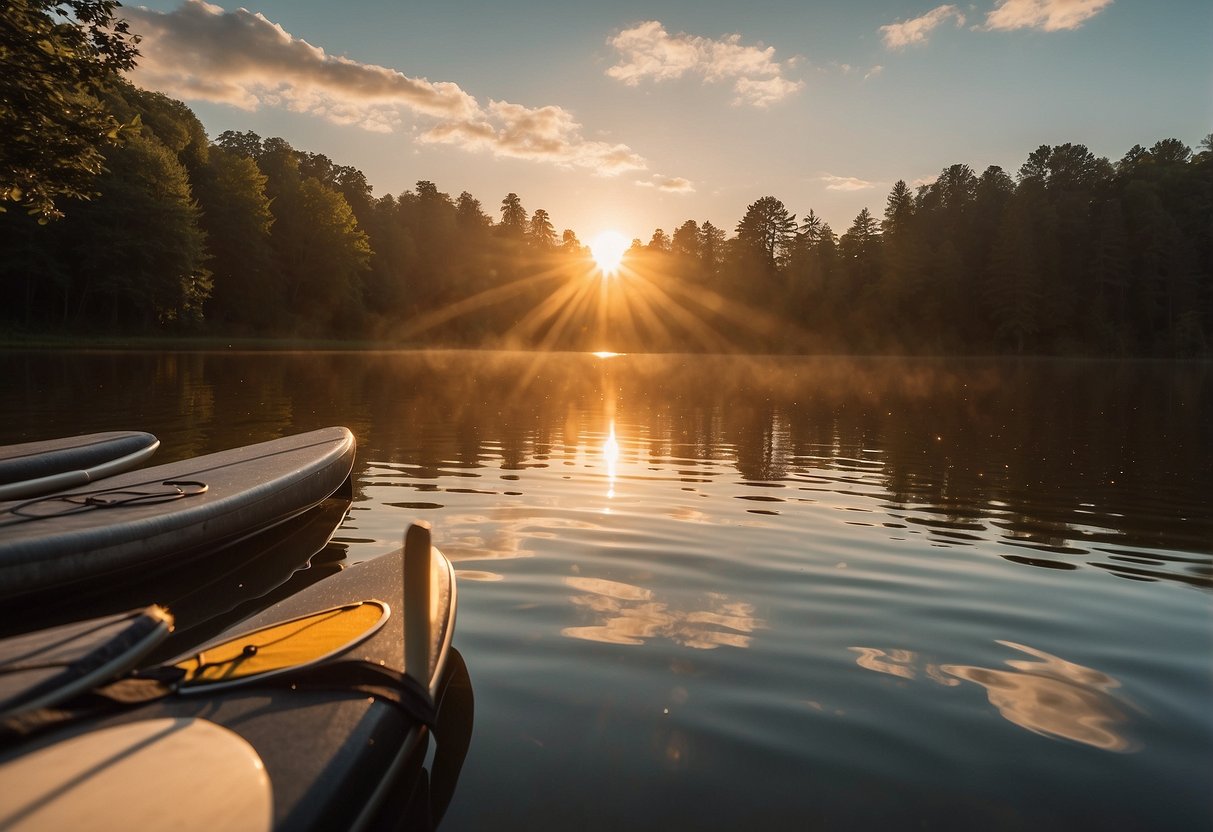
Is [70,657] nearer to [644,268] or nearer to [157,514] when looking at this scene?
[157,514]

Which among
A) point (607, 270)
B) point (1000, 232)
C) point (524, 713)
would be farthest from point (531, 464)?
point (607, 270)

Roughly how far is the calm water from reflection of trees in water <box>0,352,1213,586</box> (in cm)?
11

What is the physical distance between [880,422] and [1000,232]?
2744 inches

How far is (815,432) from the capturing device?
56.0 ft

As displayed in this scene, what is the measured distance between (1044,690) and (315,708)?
4.09m

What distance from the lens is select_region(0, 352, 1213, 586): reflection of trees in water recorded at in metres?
9.39

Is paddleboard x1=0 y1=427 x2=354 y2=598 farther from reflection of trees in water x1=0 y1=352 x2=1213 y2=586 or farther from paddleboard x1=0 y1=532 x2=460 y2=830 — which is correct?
reflection of trees in water x1=0 y1=352 x2=1213 y2=586

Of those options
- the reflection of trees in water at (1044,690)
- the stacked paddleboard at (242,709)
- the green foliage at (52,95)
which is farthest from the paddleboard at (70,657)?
the green foliage at (52,95)

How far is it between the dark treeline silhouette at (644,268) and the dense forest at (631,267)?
0.66 ft

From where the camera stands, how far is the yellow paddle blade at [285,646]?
3.28 m

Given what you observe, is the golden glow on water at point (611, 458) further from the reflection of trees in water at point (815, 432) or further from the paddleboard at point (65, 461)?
the paddleboard at point (65, 461)

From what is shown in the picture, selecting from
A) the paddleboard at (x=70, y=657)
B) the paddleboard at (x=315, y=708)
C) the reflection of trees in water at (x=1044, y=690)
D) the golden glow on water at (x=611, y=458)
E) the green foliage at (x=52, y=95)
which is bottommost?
the reflection of trees in water at (x=1044, y=690)

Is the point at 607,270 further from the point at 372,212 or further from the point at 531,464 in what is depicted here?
the point at 531,464

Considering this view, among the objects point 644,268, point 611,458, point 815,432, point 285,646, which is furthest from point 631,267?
point 285,646
